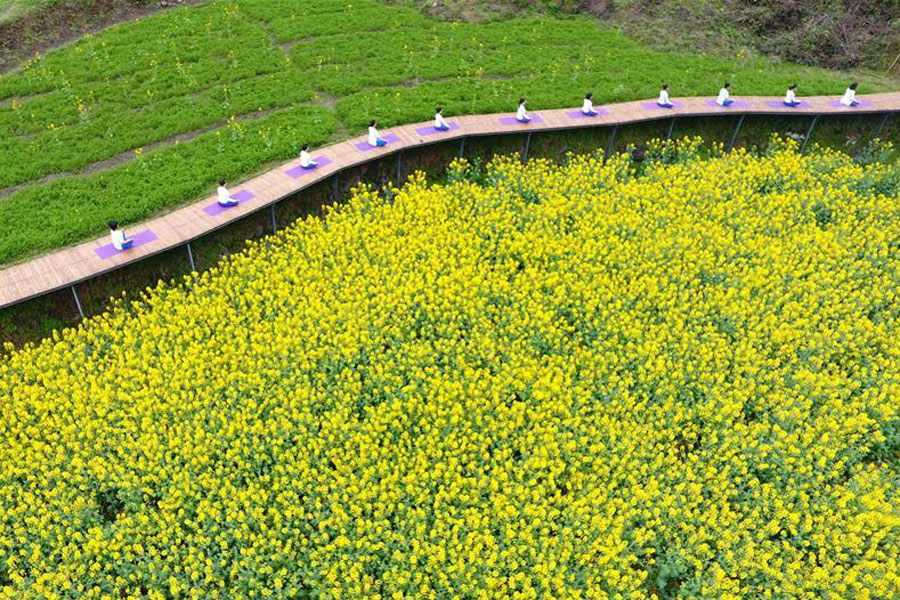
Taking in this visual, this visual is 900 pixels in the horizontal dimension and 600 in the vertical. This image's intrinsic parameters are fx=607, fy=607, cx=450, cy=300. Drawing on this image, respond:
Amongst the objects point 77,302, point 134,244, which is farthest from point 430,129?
point 77,302

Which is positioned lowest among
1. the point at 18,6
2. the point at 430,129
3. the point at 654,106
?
the point at 430,129

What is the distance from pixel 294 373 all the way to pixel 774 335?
13.3 m

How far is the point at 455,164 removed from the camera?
2325 cm

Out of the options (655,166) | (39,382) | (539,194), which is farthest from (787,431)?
(39,382)

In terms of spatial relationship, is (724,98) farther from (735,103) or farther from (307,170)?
(307,170)

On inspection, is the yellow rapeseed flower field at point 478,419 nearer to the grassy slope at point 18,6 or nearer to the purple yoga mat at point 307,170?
the purple yoga mat at point 307,170

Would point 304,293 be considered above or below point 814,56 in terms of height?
below

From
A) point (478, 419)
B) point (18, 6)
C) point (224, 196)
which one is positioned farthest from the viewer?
point (18, 6)

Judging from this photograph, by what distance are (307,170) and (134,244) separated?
6.09 m

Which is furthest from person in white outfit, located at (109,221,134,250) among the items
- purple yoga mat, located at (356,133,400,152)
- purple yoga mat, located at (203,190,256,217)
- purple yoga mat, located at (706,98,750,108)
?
purple yoga mat, located at (706,98,750,108)

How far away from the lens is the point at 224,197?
18859 mm

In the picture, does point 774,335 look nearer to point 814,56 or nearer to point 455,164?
point 455,164

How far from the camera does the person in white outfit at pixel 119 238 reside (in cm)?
1678

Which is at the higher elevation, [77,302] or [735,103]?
[735,103]
